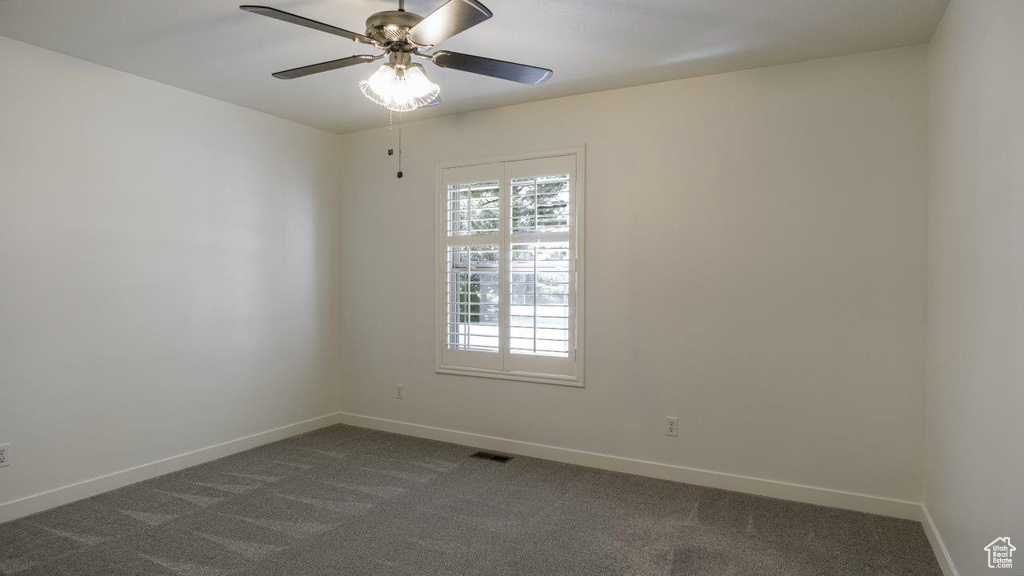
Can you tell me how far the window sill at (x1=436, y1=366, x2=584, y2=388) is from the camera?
12.7 ft

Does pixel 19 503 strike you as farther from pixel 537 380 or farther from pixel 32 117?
pixel 537 380

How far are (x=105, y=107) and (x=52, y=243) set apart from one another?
35.2 inches

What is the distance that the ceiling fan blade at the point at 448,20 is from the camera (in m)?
1.88

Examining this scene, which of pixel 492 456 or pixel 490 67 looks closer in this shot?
pixel 490 67

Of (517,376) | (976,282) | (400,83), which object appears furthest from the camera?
(517,376)

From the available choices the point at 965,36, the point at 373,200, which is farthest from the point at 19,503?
the point at 965,36

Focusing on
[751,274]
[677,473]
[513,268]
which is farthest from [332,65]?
[677,473]

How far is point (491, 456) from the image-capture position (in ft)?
13.1

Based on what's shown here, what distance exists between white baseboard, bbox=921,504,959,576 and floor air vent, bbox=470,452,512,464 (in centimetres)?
242

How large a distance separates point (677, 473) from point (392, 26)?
9.89ft

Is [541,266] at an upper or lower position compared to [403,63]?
lower

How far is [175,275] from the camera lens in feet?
12.2

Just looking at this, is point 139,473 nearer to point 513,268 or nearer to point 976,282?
point 513,268

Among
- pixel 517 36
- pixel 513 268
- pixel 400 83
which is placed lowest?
pixel 513 268
